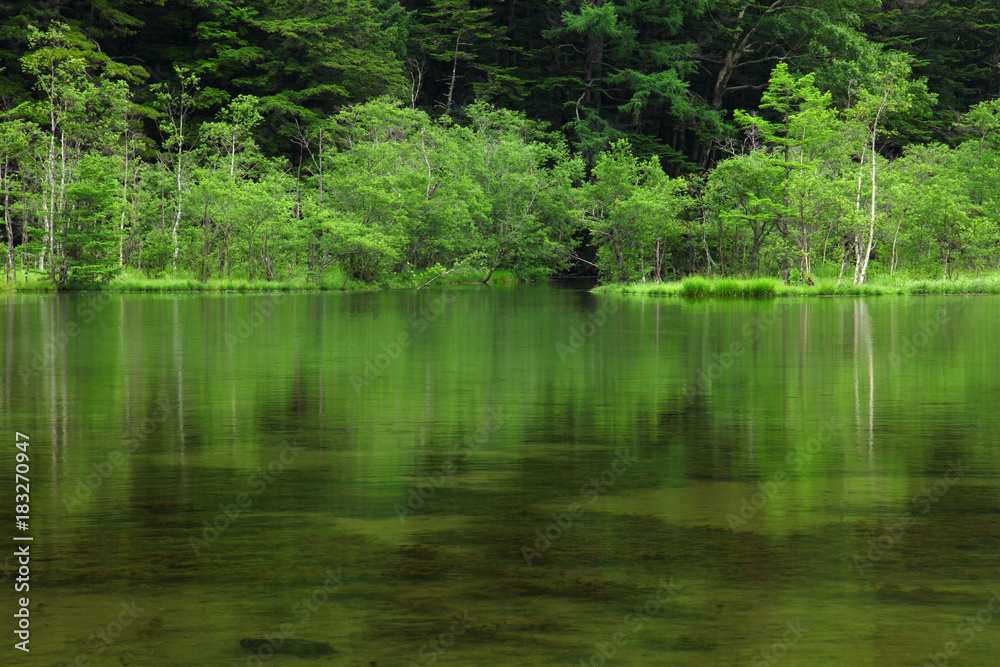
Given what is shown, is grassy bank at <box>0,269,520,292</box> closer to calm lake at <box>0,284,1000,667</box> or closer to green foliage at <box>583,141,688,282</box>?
green foliage at <box>583,141,688,282</box>

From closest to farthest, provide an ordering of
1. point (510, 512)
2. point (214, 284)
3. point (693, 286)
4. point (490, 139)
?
point (510, 512) < point (693, 286) < point (214, 284) < point (490, 139)

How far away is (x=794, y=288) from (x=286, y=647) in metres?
41.8

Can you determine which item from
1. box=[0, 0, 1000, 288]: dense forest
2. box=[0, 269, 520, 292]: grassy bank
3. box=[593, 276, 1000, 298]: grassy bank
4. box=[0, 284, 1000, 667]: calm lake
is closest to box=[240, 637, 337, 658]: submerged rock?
box=[0, 284, 1000, 667]: calm lake

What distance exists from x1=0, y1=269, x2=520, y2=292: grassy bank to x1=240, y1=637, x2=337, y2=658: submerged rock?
44920 mm

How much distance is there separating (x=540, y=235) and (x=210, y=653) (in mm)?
59766

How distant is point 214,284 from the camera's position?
1912 inches

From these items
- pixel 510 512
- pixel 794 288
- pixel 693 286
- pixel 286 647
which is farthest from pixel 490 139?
pixel 286 647

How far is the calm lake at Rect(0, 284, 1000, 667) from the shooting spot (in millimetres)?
4613

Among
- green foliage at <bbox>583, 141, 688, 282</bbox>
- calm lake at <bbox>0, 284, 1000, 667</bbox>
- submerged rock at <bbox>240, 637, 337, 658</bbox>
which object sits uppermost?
green foliage at <bbox>583, 141, 688, 282</bbox>

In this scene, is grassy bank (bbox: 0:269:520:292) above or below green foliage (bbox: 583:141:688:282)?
below

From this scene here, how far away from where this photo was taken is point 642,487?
7461 mm

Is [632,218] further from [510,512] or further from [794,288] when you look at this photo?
[510,512]

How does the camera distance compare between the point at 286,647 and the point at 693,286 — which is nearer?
the point at 286,647

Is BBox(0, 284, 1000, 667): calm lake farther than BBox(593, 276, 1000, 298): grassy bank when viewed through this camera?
No
